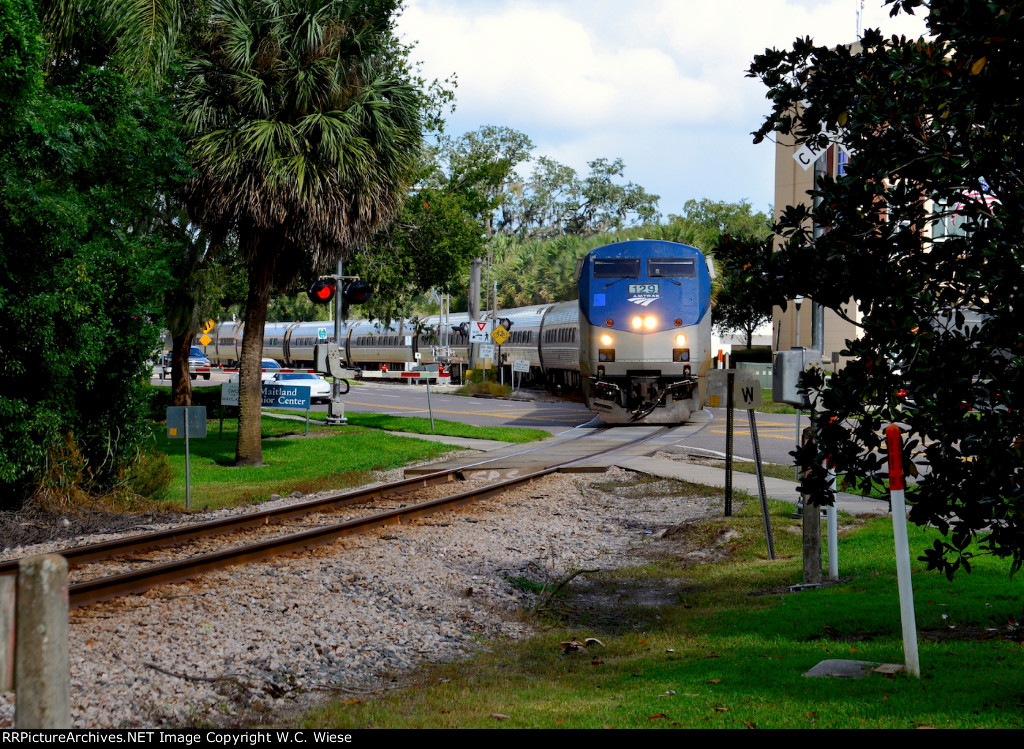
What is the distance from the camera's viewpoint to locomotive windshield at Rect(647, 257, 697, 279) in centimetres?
2634

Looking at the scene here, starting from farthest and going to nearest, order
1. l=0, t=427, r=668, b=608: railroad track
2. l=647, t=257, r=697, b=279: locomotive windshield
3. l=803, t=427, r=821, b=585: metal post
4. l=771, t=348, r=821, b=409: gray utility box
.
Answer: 1. l=647, t=257, r=697, b=279: locomotive windshield
2. l=803, t=427, r=821, b=585: metal post
3. l=771, t=348, r=821, b=409: gray utility box
4. l=0, t=427, r=668, b=608: railroad track

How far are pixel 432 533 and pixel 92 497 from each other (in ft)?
17.6

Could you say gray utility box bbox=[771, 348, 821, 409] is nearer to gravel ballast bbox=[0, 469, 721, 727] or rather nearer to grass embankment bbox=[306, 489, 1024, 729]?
grass embankment bbox=[306, 489, 1024, 729]

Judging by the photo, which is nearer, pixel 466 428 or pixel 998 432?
pixel 998 432

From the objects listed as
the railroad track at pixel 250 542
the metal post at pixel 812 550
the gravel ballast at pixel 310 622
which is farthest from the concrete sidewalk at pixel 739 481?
the gravel ballast at pixel 310 622

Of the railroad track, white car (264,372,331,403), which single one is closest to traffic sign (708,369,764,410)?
the railroad track

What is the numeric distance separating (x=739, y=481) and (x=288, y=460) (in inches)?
390

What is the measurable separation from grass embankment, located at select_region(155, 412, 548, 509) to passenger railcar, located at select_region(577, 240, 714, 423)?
2.54 meters

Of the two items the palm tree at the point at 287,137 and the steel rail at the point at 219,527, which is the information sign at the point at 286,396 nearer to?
the palm tree at the point at 287,137

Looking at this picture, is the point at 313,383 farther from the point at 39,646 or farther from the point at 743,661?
the point at 39,646

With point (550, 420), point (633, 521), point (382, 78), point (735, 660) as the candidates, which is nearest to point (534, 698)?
point (735, 660)

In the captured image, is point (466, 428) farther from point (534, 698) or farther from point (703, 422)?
point (534, 698)

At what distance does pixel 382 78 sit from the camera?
21.7 meters

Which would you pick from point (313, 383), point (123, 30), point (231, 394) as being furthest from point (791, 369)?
point (313, 383)
